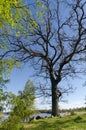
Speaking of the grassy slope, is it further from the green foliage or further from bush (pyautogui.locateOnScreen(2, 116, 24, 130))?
Result: the green foliage

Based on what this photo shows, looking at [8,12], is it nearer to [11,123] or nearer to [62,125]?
[11,123]

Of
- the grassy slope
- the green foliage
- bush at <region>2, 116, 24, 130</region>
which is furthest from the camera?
the grassy slope

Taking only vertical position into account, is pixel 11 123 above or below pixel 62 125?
above

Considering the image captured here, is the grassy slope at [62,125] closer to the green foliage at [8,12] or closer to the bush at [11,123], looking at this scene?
the bush at [11,123]

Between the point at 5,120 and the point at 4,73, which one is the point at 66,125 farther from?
the point at 4,73

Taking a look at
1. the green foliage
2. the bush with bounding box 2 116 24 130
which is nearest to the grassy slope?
the bush with bounding box 2 116 24 130

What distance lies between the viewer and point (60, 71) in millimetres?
25891

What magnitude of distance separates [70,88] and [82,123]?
27.9ft

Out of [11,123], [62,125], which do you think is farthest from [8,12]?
[62,125]

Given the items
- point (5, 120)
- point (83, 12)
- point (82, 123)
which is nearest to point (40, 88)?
point (83, 12)

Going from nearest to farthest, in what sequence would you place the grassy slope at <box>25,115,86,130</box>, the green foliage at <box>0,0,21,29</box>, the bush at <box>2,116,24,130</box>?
1. the green foliage at <box>0,0,21,29</box>
2. the bush at <box>2,116,24,130</box>
3. the grassy slope at <box>25,115,86,130</box>

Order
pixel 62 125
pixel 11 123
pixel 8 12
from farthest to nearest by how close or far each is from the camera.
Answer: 1. pixel 62 125
2. pixel 11 123
3. pixel 8 12

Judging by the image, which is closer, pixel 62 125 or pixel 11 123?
pixel 11 123

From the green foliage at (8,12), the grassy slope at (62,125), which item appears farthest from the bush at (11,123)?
the grassy slope at (62,125)
